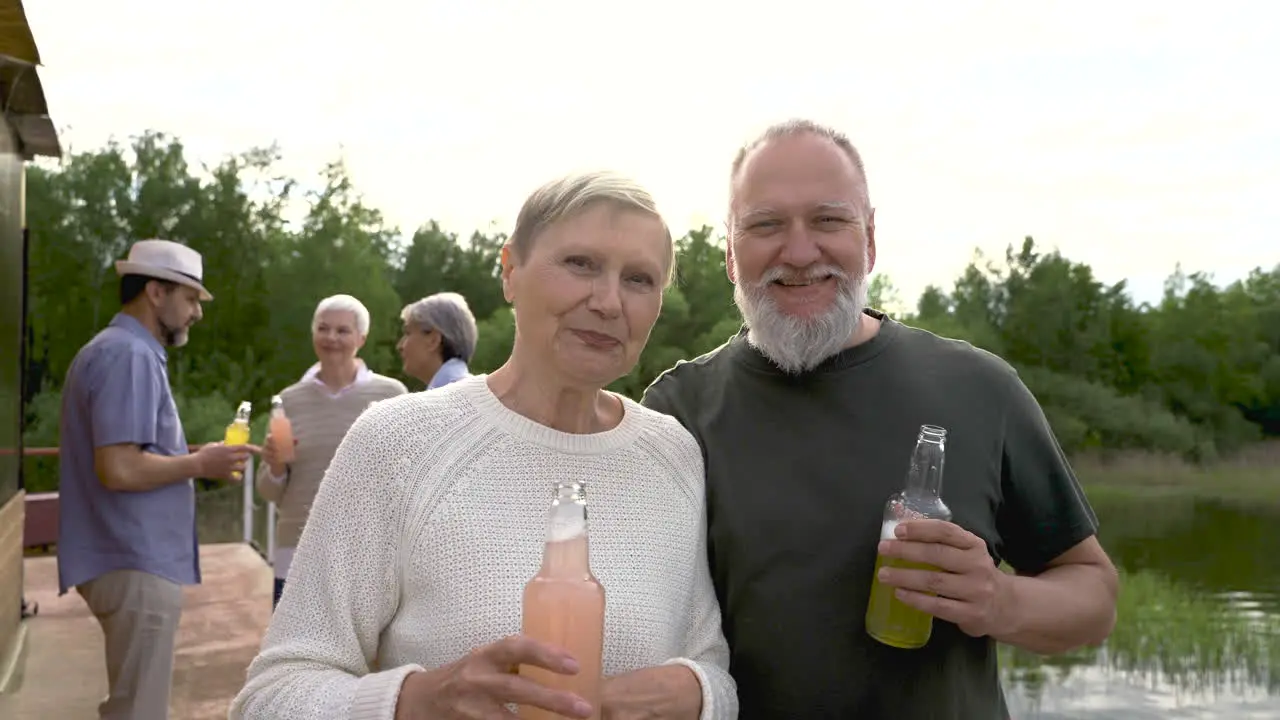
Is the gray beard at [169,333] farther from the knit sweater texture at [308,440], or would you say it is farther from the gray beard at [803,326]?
the gray beard at [803,326]

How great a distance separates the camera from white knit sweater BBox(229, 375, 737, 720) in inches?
55.2

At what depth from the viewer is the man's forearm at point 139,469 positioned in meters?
3.38

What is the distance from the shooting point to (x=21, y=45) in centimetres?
465

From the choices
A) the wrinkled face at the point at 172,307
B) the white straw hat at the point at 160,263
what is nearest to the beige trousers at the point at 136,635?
the wrinkled face at the point at 172,307

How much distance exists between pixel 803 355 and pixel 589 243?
513mm

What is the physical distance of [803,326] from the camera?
1811 millimetres

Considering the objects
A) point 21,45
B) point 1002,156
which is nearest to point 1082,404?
point 21,45

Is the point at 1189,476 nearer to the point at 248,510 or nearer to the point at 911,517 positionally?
the point at 248,510

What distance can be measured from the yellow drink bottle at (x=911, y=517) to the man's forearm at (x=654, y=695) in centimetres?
30

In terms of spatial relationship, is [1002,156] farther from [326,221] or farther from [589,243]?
[589,243]

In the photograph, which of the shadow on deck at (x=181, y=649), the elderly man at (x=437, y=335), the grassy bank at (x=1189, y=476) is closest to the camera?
the elderly man at (x=437, y=335)

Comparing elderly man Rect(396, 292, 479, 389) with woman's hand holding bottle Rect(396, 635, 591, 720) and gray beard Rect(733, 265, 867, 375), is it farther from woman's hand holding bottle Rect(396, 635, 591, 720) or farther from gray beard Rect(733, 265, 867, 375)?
woman's hand holding bottle Rect(396, 635, 591, 720)

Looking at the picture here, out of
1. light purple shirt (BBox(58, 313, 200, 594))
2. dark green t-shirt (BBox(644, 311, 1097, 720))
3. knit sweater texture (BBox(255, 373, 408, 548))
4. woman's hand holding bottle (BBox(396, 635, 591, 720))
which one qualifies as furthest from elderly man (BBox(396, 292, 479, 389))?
woman's hand holding bottle (BBox(396, 635, 591, 720))

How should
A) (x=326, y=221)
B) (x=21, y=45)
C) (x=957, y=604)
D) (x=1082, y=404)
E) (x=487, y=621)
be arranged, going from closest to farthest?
(x=487, y=621) < (x=957, y=604) < (x=21, y=45) < (x=1082, y=404) < (x=326, y=221)
